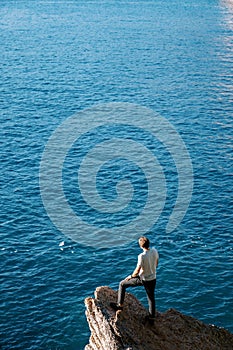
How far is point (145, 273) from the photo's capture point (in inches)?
1254

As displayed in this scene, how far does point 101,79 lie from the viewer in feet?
439

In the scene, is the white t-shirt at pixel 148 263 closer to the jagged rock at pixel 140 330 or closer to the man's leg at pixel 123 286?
the man's leg at pixel 123 286

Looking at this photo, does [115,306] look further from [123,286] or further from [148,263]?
[148,263]

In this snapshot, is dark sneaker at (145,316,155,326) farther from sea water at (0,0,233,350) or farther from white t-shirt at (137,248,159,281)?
sea water at (0,0,233,350)

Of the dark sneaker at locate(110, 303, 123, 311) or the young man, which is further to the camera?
the dark sneaker at locate(110, 303, 123, 311)

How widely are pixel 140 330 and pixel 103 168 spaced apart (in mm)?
55702

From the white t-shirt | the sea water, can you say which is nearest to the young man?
the white t-shirt

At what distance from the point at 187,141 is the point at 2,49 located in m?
79.5

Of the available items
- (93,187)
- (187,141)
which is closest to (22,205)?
(93,187)

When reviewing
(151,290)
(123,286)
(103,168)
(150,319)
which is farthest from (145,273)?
(103,168)

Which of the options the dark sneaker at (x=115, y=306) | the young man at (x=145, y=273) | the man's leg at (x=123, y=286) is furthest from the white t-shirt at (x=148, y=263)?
the dark sneaker at (x=115, y=306)

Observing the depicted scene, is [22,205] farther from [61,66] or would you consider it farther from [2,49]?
[2,49]

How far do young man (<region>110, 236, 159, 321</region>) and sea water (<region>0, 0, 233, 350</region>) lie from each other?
1777 centimetres

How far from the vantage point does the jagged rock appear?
103ft
